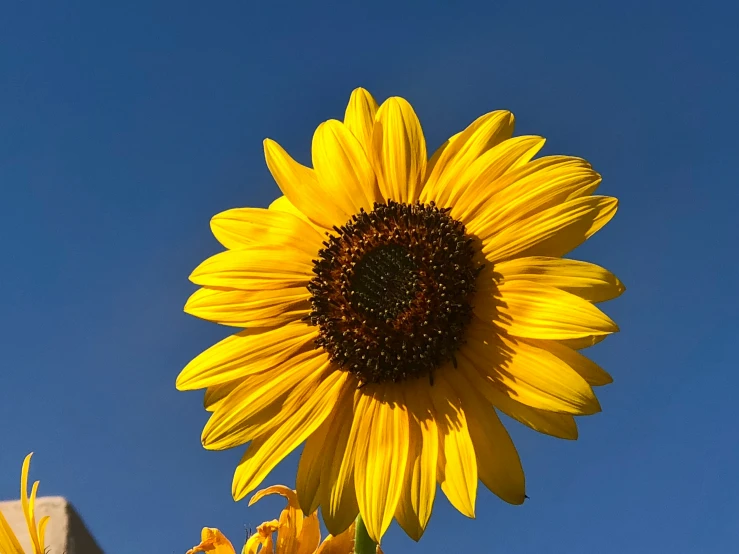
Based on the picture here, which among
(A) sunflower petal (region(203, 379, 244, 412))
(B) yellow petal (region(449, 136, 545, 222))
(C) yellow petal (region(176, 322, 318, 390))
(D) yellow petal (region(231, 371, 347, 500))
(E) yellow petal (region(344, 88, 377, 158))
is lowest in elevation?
(D) yellow petal (region(231, 371, 347, 500))

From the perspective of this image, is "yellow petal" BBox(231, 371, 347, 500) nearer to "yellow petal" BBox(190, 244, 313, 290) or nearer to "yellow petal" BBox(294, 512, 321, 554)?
"yellow petal" BBox(294, 512, 321, 554)

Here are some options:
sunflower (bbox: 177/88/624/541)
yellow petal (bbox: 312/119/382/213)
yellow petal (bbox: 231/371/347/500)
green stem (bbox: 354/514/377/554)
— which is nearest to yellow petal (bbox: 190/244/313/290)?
sunflower (bbox: 177/88/624/541)

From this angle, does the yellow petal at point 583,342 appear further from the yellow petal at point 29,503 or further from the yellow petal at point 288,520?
the yellow petal at point 29,503

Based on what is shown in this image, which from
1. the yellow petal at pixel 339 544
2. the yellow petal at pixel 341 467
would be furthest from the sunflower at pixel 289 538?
the yellow petal at pixel 341 467

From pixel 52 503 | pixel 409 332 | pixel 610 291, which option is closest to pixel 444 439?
pixel 409 332

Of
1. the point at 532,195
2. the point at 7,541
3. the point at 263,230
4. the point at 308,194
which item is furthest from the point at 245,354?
the point at 532,195

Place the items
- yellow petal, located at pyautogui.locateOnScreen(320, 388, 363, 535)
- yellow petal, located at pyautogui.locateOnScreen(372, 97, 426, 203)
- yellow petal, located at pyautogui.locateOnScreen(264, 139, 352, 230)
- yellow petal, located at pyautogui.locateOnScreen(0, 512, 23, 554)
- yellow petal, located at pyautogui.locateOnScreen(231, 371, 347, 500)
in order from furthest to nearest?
1. yellow petal, located at pyautogui.locateOnScreen(264, 139, 352, 230)
2. yellow petal, located at pyautogui.locateOnScreen(372, 97, 426, 203)
3. yellow petal, located at pyautogui.locateOnScreen(231, 371, 347, 500)
4. yellow petal, located at pyautogui.locateOnScreen(320, 388, 363, 535)
5. yellow petal, located at pyautogui.locateOnScreen(0, 512, 23, 554)
